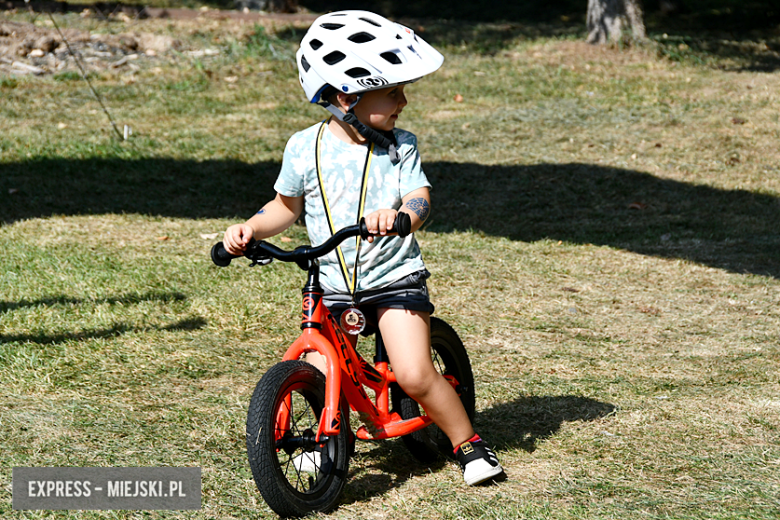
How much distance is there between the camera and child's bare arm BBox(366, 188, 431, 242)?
2918mm

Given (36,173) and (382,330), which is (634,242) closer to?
(382,330)

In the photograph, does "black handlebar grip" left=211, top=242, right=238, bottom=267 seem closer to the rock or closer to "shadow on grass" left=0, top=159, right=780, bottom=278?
"shadow on grass" left=0, top=159, right=780, bottom=278

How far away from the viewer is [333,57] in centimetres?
332

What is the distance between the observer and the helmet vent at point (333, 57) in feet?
10.8

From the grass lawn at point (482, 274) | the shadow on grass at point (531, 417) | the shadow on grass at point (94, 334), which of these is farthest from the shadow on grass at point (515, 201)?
the shadow on grass at point (531, 417)

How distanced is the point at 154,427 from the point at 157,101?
344 inches

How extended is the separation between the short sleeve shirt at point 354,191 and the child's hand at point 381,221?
44 centimetres

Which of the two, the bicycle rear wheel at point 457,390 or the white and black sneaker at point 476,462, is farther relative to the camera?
the bicycle rear wheel at point 457,390

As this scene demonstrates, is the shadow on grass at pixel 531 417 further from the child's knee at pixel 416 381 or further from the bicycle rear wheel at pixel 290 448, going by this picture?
the bicycle rear wheel at pixel 290 448

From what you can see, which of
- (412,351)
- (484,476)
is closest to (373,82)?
(412,351)

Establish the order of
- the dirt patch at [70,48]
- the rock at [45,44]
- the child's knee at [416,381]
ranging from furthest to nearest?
the rock at [45,44], the dirt patch at [70,48], the child's knee at [416,381]

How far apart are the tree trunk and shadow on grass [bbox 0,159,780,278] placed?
16.6ft

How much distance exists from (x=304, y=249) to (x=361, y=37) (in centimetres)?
85

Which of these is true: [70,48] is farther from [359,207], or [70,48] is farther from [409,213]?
[409,213]
